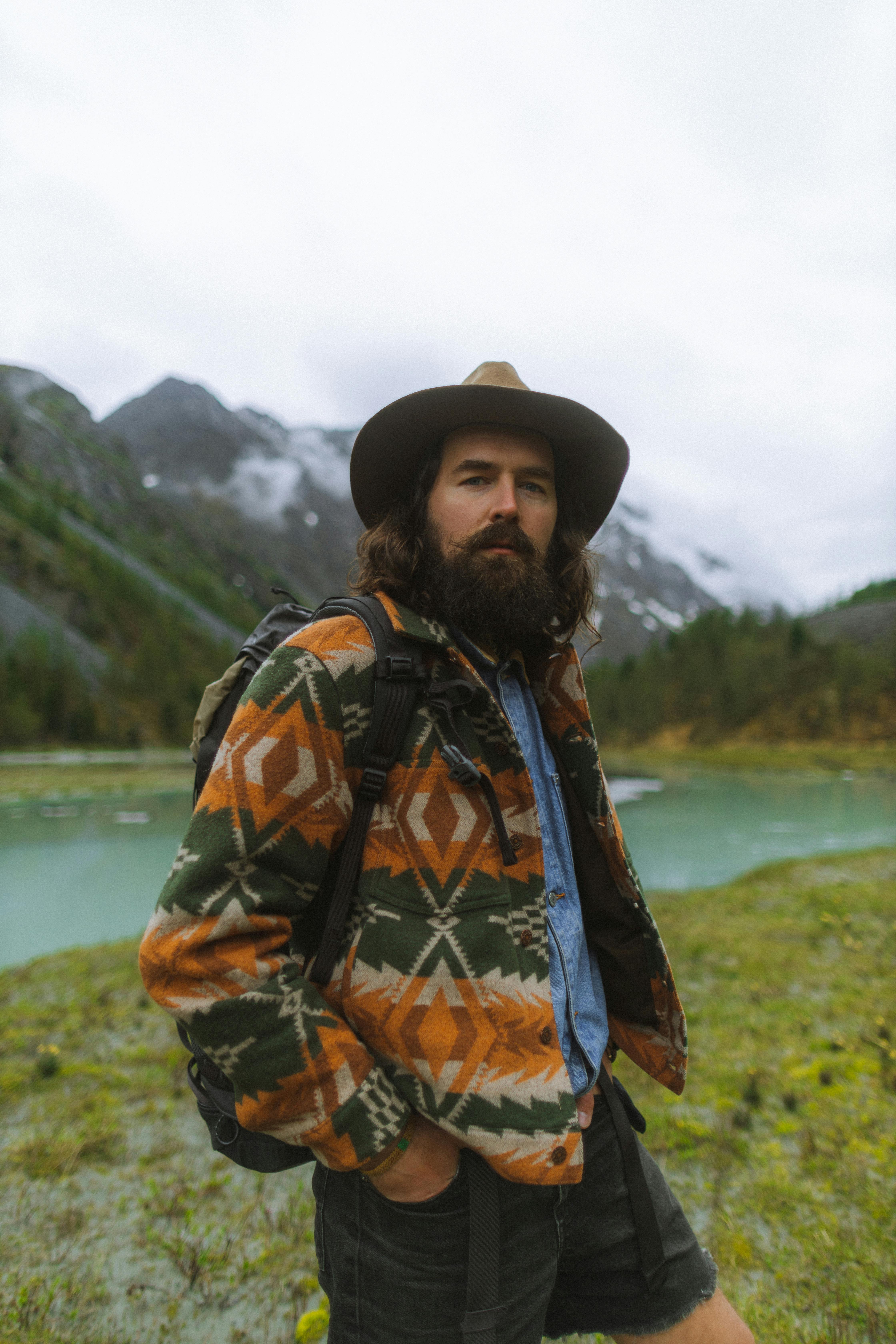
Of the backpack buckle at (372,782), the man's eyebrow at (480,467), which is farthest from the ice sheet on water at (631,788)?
the backpack buckle at (372,782)

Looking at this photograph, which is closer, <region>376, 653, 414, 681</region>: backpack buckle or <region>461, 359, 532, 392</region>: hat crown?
<region>376, 653, 414, 681</region>: backpack buckle

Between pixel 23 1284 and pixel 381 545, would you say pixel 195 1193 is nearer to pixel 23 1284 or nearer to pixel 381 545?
pixel 23 1284

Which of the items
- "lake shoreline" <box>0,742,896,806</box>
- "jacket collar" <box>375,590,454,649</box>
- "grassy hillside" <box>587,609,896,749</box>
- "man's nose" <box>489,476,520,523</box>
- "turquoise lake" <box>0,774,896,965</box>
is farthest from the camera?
"grassy hillside" <box>587,609,896,749</box>

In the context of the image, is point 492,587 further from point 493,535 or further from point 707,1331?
point 707,1331

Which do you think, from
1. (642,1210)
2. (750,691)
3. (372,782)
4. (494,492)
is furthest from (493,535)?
(750,691)

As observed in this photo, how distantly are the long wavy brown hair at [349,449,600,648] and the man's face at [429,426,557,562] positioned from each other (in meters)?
0.08

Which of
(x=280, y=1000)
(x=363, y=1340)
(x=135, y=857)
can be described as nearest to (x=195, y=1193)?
(x=363, y=1340)

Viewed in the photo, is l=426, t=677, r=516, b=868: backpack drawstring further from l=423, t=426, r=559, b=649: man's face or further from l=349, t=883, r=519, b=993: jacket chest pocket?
l=423, t=426, r=559, b=649: man's face

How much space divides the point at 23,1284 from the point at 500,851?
369 cm

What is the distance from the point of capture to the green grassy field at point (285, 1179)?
3311 mm

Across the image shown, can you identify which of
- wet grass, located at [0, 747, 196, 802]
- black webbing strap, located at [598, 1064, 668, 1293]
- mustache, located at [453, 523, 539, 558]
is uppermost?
mustache, located at [453, 523, 539, 558]

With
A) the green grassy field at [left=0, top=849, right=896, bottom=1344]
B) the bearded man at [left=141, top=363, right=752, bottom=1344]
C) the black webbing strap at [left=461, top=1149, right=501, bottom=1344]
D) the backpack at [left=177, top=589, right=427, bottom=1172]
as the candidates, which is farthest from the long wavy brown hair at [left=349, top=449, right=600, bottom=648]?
the green grassy field at [left=0, top=849, right=896, bottom=1344]

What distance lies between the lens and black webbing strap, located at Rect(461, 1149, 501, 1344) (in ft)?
5.26

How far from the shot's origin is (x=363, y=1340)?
1.66 metres
